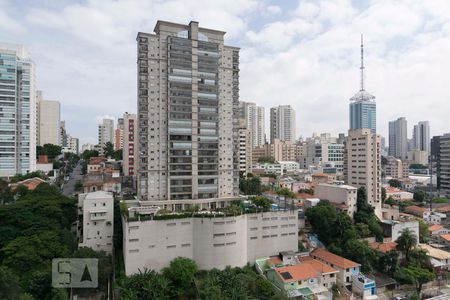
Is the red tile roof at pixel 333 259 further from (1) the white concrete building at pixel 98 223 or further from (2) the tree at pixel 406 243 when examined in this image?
(1) the white concrete building at pixel 98 223

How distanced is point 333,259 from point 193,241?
47.1 ft

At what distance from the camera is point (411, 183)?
260 ft

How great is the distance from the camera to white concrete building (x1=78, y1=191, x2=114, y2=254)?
3005cm

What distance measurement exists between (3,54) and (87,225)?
4341 cm

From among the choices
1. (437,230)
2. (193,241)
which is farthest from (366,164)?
(193,241)

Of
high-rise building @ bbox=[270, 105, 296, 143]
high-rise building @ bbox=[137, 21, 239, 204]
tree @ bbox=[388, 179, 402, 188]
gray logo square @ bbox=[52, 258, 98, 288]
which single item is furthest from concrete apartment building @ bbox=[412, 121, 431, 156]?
gray logo square @ bbox=[52, 258, 98, 288]

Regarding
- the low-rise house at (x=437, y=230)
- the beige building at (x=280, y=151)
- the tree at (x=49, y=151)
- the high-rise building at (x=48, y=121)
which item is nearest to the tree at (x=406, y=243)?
the low-rise house at (x=437, y=230)

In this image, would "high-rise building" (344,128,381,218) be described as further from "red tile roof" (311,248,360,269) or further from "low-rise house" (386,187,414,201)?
"red tile roof" (311,248,360,269)

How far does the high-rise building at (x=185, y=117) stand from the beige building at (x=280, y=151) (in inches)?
2630

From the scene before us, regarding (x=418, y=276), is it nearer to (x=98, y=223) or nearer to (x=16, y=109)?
(x=98, y=223)

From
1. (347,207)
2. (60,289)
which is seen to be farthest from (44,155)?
(347,207)

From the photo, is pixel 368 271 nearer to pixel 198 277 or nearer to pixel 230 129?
Answer: pixel 198 277

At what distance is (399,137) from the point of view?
142 metres

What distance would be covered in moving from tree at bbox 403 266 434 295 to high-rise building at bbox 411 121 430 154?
5010 inches
